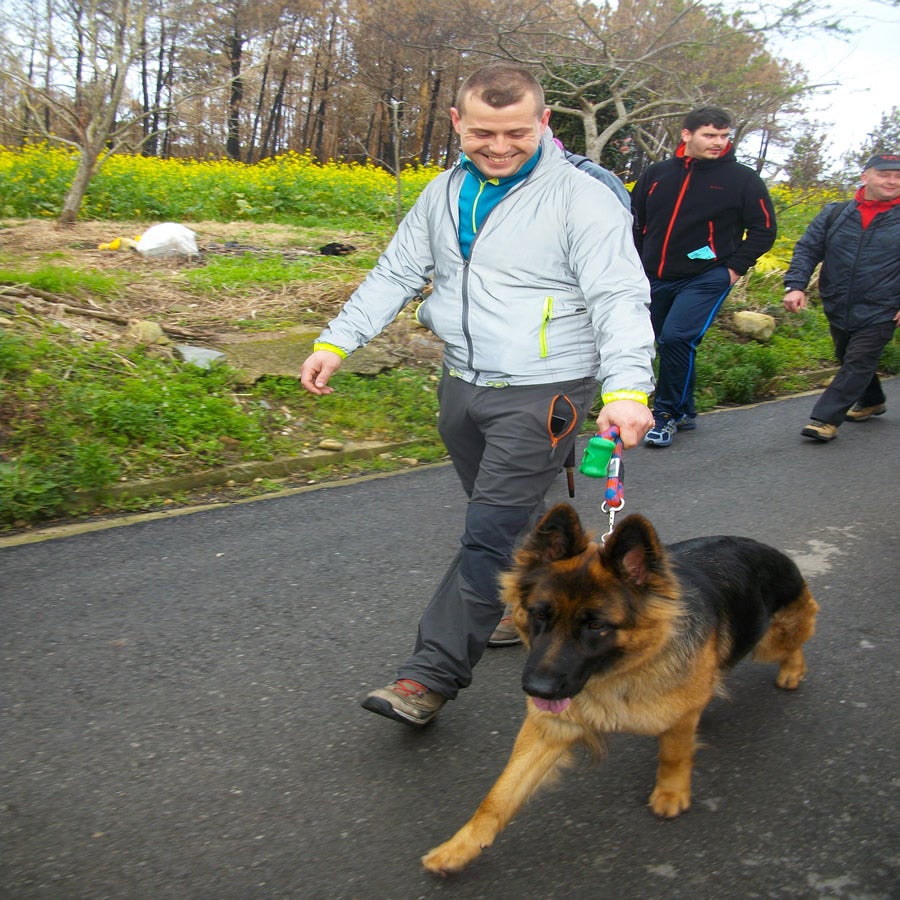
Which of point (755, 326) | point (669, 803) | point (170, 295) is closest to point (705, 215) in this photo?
point (755, 326)

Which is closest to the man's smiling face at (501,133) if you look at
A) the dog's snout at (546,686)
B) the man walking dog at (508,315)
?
the man walking dog at (508,315)

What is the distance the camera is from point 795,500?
584 cm

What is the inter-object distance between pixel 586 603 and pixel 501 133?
5.32ft

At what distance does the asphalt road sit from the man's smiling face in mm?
2054

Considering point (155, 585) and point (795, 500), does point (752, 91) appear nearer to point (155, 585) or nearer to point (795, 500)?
point (795, 500)

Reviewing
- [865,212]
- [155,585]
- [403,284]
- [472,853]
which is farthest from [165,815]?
[865,212]

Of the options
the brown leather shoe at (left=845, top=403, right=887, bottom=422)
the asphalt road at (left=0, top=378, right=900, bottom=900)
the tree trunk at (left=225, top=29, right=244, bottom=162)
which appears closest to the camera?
the asphalt road at (left=0, top=378, right=900, bottom=900)

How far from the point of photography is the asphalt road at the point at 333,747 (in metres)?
2.60

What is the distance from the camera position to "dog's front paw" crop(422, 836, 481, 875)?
2539mm

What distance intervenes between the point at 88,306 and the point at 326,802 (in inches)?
226

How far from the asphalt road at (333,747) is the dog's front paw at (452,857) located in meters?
0.05

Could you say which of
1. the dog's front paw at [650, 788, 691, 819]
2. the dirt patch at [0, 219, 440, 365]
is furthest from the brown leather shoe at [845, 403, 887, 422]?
the dog's front paw at [650, 788, 691, 819]

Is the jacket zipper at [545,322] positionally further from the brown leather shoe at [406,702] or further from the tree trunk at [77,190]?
the tree trunk at [77,190]

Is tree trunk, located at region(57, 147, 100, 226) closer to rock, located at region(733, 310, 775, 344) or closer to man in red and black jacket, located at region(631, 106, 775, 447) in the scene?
man in red and black jacket, located at region(631, 106, 775, 447)
